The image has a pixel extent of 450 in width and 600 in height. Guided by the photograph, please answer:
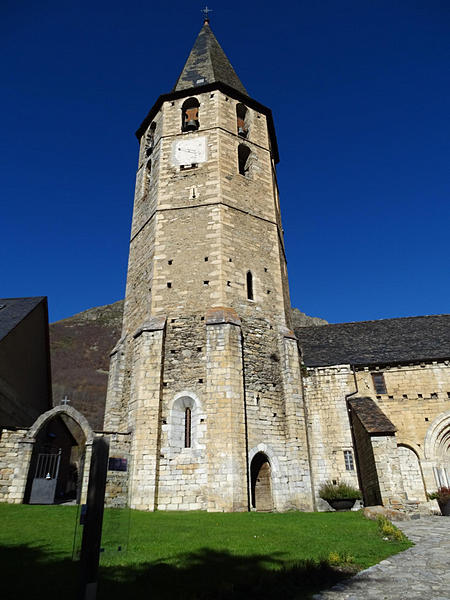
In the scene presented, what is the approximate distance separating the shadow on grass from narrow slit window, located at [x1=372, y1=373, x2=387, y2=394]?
45.2ft

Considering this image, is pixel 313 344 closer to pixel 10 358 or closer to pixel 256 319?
pixel 256 319

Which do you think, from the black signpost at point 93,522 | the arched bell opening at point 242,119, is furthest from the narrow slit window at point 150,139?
the black signpost at point 93,522

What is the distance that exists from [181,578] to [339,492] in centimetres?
1120

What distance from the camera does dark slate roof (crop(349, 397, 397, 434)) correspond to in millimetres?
14391

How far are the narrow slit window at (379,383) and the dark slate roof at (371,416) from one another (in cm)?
85

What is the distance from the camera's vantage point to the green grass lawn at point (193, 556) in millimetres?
3986

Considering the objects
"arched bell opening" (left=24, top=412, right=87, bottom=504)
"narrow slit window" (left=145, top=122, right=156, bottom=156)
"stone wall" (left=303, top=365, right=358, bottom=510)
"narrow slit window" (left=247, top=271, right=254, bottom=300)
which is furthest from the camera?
"narrow slit window" (left=145, top=122, right=156, bottom=156)

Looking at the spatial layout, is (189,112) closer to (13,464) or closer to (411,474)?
(13,464)

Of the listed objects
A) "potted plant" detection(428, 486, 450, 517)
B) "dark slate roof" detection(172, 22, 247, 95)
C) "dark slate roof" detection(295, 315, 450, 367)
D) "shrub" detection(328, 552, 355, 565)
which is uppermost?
"dark slate roof" detection(172, 22, 247, 95)

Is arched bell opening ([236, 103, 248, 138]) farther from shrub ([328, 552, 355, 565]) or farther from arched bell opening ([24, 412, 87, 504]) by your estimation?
shrub ([328, 552, 355, 565])

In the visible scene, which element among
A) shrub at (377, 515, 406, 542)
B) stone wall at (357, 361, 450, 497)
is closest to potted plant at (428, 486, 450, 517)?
stone wall at (357, 361, 450, 497)

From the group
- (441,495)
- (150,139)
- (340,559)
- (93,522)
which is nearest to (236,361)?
(340,559)

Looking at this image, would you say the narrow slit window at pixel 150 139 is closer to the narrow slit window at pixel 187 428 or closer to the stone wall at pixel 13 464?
the narrow slit window at pixel 187 428

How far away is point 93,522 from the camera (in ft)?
10.7
